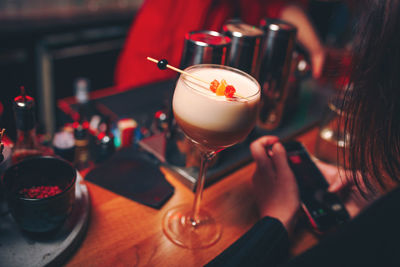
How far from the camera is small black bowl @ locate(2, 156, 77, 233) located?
0.62 m

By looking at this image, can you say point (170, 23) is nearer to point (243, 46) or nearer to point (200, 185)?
point (243, 46)

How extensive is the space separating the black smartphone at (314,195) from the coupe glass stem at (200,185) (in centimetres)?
28

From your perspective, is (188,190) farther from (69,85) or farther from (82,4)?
(82,4)

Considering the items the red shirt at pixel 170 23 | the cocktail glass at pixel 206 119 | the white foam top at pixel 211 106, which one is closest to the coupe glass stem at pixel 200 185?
the cocktail glass at pixel 206 119

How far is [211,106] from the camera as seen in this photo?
64 cm

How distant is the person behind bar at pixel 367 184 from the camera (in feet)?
1.65

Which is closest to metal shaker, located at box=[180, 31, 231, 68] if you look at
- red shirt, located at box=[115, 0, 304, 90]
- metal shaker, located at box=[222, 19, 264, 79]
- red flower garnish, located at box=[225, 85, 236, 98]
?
metal shaker, located at box=[222, 19, 264, 79]

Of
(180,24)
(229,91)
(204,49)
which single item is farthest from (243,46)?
(180,24)

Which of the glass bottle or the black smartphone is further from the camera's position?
the black smartphone

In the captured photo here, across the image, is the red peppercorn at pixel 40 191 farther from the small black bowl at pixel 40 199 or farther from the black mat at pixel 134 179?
the black mat at pixel 134 179

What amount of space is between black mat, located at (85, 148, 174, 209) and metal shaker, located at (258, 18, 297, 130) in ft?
1.48

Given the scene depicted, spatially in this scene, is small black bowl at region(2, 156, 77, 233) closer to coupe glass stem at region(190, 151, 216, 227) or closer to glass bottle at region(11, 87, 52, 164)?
glass bottle at region(11, 87, 52, 164)

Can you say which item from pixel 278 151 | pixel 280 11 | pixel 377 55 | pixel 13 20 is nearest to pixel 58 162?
pixel 278 151

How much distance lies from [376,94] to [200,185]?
0.41 meters
